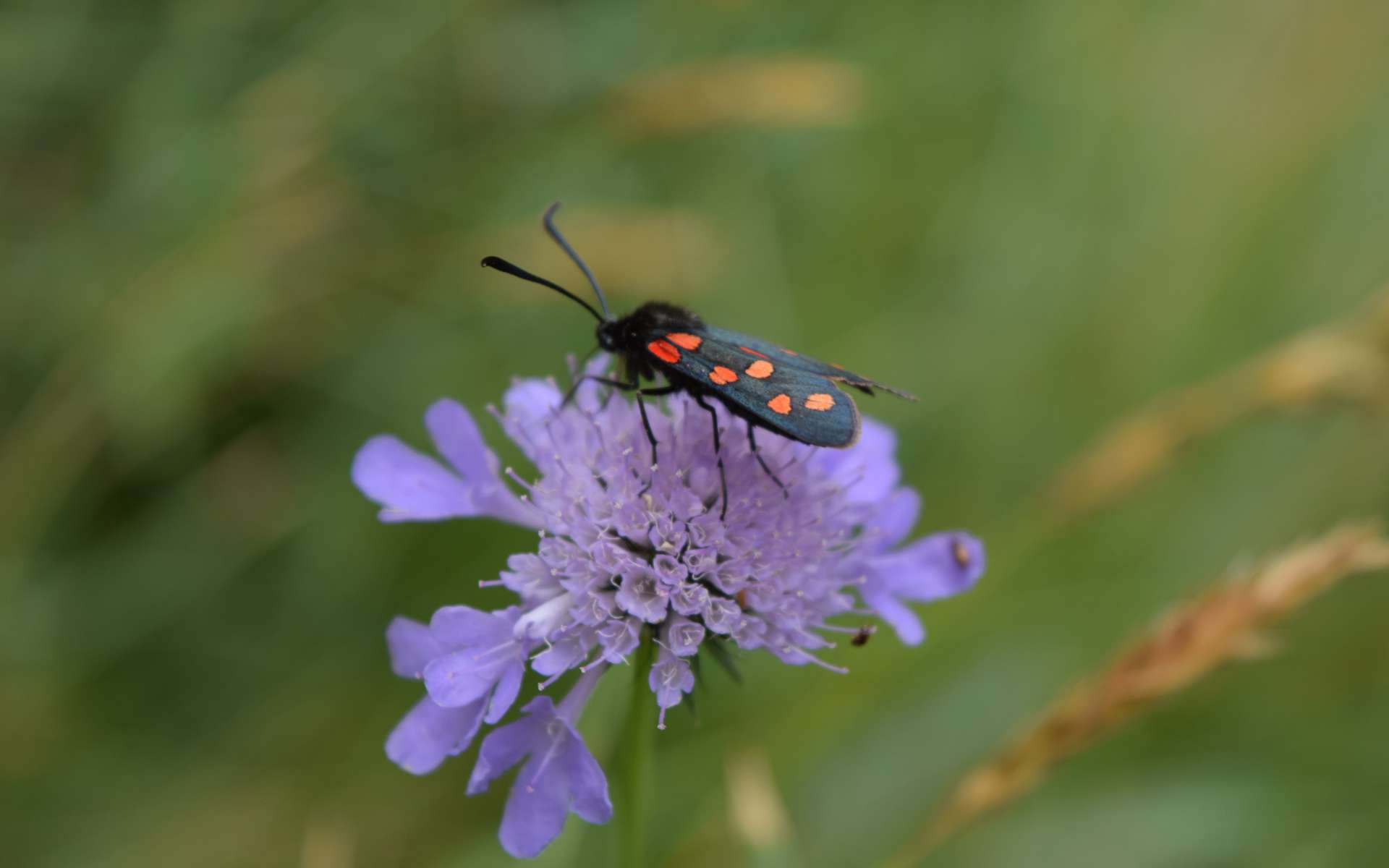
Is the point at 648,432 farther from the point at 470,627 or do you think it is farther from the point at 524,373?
the point at 524,373

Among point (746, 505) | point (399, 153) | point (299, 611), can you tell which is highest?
point (399, 153)

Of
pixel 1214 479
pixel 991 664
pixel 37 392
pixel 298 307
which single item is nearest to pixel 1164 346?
pixel 1214 479

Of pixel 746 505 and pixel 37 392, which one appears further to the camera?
pixel 37 392

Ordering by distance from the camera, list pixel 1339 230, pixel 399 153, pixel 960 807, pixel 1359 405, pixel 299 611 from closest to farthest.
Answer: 1. pixel 960 807
2. pixel 1359 405
3. pixel 299 611
4. pixel 399 153
5. pixel 1339 230

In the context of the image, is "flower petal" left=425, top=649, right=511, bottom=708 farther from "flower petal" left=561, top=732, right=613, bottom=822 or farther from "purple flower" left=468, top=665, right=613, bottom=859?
"flower petal" left=561, top=732, right=613, bottom=822

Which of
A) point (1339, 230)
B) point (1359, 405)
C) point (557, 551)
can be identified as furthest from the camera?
point (1339, 230)

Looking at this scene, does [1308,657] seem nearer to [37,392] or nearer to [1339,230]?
[1339,230]

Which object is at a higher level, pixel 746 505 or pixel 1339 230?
pixel 1339 230
